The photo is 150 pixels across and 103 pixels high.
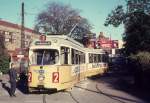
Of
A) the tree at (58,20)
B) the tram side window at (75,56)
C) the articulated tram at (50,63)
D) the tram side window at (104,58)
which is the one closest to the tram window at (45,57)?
the articulated tram at (50,63)

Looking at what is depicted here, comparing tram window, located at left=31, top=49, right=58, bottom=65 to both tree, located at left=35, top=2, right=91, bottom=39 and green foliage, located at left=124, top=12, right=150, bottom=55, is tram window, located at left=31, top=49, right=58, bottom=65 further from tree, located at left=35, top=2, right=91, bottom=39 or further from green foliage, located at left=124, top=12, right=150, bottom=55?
tree, located at left=35, top=2, right=91, bottom=39

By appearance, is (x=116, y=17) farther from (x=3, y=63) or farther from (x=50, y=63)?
(x=3, y=63)

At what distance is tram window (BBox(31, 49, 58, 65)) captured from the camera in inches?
802

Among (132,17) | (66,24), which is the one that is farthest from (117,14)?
(66,24)

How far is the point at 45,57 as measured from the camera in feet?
67.1

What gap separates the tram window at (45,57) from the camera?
20.4 metres

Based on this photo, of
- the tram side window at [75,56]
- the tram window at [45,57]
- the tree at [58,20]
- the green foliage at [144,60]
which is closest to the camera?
the tram window at [45,57]

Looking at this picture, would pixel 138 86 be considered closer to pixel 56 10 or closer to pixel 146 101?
pixel 146 101

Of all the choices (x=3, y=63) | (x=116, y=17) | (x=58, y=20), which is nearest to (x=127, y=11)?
(x=116, y=17)

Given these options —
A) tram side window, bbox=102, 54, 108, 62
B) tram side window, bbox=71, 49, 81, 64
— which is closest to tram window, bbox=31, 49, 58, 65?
tram side window, bbox=71, 49, 81, 64

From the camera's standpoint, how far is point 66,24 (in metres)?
79.1

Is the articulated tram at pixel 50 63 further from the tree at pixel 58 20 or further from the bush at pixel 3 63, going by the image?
the tree at pixel 58 20

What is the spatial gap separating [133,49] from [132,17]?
2610 millimetres

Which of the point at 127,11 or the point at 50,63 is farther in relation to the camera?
the point at 127,11
